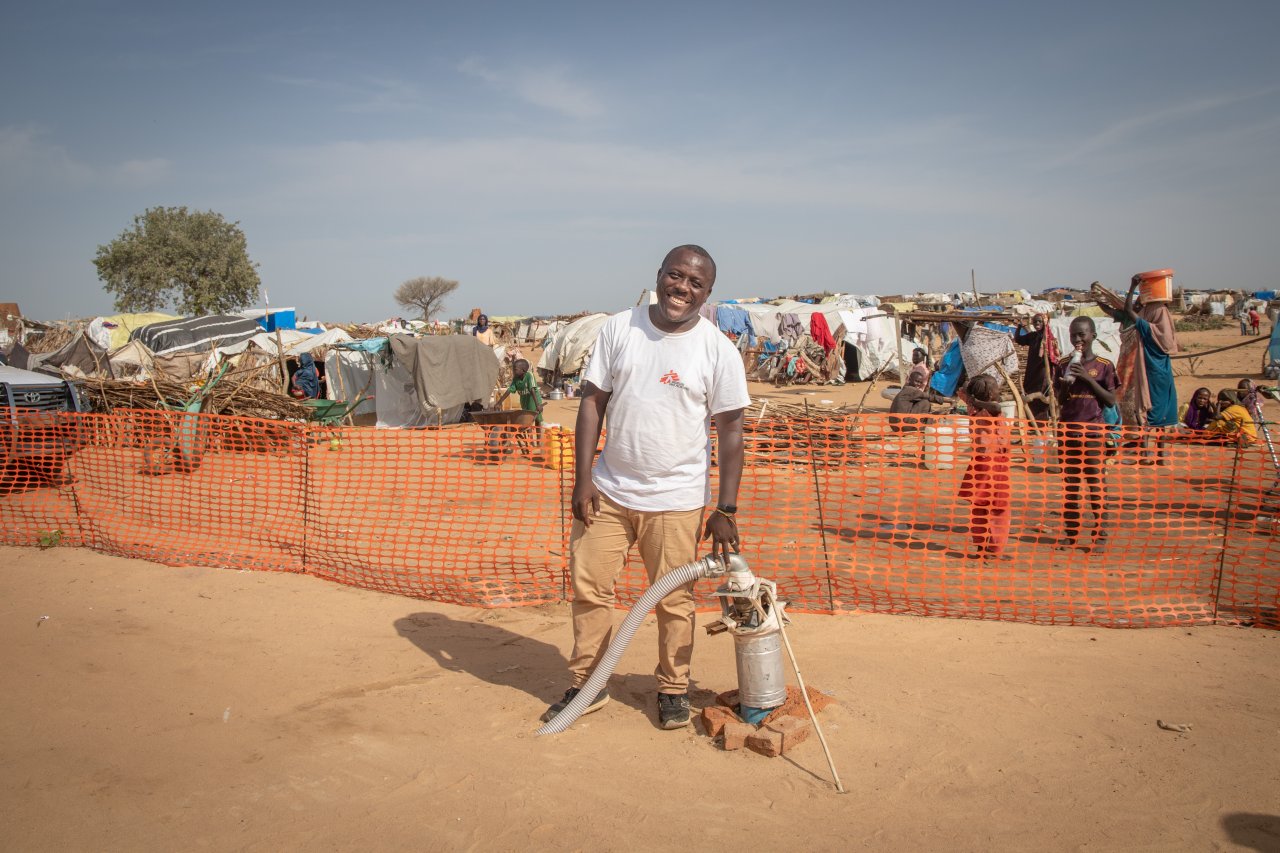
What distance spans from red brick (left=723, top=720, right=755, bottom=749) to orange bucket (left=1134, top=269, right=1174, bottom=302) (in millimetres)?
6006

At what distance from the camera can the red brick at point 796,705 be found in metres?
3.35

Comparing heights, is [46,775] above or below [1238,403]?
below

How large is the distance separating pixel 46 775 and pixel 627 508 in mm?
2407

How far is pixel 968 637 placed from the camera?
464 centimetres

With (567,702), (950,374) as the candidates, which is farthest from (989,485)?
(950,374)

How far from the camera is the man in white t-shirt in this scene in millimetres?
3195

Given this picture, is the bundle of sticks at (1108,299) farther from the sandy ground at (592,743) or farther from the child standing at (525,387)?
the child standing at (525,387)

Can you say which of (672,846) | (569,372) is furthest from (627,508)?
(569,372)

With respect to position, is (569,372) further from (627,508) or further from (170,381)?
(627,508)

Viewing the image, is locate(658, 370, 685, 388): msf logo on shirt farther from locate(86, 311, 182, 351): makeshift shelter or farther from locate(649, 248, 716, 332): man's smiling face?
locate(86, 311, 182, 351): makeshift shelter

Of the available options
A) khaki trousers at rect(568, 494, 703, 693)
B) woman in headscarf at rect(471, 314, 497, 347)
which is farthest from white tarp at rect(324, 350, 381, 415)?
khaki trousers at rect(568, 494, 703, 693)

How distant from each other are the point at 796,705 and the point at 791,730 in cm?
29

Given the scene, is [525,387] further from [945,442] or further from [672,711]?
[672,711]

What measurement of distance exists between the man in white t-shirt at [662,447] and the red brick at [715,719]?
137 millimetres
